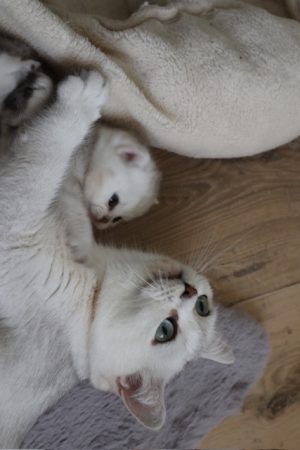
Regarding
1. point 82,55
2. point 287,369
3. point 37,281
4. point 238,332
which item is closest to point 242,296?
point 238,332

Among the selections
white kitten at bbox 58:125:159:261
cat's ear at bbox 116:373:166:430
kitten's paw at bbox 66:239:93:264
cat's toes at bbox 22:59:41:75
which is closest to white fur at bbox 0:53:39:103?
cat's toes at bbox 22:59:41:75

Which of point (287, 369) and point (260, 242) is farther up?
point (260, 242)

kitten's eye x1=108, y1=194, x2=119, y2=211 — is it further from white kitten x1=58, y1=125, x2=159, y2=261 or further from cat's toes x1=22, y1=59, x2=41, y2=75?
cat's toes x1=22, y1=59, x2=41, y2=75

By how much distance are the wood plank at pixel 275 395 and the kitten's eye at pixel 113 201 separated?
611mm

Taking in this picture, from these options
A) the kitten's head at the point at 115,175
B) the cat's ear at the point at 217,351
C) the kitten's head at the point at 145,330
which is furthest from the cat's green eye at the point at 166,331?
the kitten's head at the point at 115,175

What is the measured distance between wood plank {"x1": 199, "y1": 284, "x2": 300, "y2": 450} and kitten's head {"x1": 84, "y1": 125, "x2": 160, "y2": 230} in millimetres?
587

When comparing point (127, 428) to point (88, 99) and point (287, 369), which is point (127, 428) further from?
point (88, 99)

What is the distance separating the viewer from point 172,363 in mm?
1349

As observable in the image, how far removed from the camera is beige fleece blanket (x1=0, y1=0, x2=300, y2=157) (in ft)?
4.04

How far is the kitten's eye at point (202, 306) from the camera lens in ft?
4.49

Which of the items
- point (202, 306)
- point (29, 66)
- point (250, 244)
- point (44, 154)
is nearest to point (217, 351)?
point (202, 306)

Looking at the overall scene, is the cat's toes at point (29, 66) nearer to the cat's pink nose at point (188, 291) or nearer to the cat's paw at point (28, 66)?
the cat's paw at point (28, 66)

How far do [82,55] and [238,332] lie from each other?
0.98m

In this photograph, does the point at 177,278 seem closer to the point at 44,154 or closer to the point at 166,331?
the point at 166,331
